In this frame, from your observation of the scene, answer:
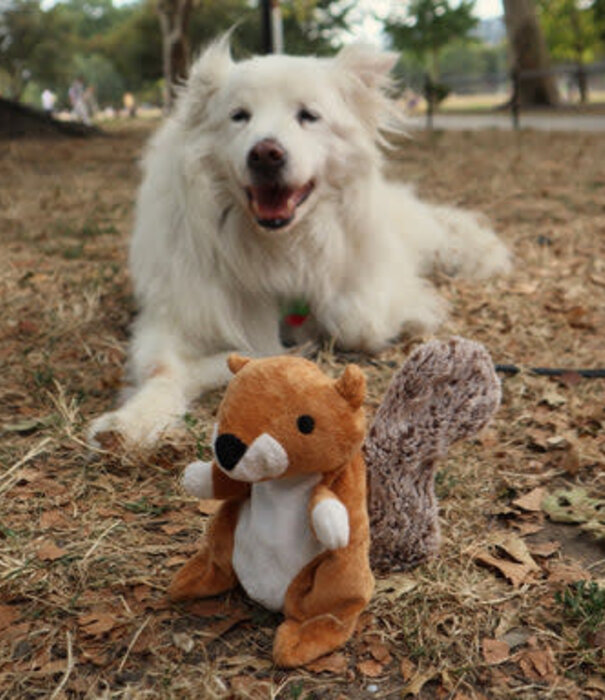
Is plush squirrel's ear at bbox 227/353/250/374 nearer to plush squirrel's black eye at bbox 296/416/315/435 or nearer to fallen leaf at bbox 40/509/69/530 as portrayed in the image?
plush squirrel's black eye at bbox 296/416/315/435

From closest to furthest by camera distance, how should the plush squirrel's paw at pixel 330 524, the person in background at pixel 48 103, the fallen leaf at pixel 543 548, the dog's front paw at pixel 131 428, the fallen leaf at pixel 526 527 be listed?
the plush squirrel's paw at pixel 330 524, the fallen leaf at pixel 543 548, the fallen leaf at pixel 526 527, the dog's front paw at pixel 131 428, the person in background at pixel 48 103

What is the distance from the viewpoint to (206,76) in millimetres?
3303

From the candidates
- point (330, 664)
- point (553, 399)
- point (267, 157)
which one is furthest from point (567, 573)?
point (267, 157)

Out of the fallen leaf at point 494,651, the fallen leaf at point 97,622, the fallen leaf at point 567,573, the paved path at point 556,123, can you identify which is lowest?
the paved path at point 556,123

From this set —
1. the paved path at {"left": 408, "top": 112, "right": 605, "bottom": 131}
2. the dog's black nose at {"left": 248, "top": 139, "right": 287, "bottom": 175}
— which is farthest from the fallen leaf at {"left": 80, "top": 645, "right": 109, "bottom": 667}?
the paved path at {"left": 408, "top": 112, "right": 605, "bottom": 131}

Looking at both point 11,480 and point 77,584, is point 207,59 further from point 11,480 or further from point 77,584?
point 77,584

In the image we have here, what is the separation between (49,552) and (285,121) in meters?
1.89

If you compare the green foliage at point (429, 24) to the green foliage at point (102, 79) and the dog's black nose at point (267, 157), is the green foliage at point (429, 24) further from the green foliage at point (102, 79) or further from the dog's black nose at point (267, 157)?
the dog's black nose at point (267, 157)

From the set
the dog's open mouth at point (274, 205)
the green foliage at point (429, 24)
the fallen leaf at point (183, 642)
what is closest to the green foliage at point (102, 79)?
A: the green foliage at point (429, 24)

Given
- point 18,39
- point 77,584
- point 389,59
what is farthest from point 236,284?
point 18,39

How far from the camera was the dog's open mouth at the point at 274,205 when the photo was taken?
3148 mm

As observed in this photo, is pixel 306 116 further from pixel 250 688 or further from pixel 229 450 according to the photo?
pixel 250 688

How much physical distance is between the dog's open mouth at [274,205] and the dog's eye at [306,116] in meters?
0.28

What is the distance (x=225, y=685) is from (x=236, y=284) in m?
2.13
